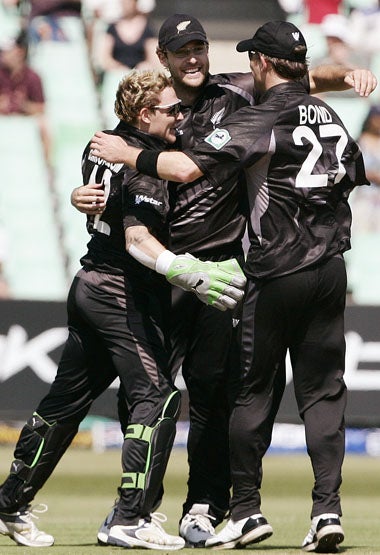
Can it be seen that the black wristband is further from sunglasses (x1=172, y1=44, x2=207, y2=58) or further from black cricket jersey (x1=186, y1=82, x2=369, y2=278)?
sunglasses (x1=172, y1=44, x2=207, y2=58)

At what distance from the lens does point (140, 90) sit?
207 inches

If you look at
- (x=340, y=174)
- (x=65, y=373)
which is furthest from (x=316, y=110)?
(x=65, y=373)

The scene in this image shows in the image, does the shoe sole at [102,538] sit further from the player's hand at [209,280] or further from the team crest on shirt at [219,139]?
the team crest on shirt at [219,139]

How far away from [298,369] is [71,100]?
37.9 feet

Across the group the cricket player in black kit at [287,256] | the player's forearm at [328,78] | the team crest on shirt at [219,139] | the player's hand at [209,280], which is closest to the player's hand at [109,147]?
the cricket player in black kit at [287,256]

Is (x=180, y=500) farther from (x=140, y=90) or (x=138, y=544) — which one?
(x=140, y=90)

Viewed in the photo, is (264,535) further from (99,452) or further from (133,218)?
(99,452)

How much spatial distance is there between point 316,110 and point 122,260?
1.10m

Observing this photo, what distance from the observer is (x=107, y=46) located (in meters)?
16.0

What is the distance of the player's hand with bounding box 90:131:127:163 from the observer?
508 cm

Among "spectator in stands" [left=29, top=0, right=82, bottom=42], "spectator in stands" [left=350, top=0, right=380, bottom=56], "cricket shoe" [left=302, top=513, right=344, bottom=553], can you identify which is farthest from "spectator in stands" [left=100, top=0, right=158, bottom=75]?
"cricket shoe" [left=302, top=513, right=344, bottom=553]

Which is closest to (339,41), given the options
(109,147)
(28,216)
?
(28,216)

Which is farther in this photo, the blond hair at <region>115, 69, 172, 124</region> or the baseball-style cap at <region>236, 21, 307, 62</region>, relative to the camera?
the blond hair at <region>115, 69, 172, 124</region>

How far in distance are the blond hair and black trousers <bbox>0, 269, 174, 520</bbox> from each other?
739 mm
